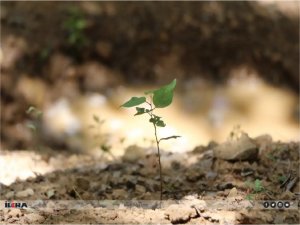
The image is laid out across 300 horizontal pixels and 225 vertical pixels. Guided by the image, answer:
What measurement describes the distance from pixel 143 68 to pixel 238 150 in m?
4.18

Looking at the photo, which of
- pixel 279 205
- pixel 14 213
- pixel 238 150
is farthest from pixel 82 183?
pixel 279 205

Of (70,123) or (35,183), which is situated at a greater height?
(70,123)

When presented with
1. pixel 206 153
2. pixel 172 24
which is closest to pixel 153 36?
pixel 172 24

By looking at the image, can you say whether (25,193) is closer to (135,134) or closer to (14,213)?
(14,213)

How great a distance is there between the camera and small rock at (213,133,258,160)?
8.68 feet

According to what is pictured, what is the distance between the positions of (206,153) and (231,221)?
1001mm

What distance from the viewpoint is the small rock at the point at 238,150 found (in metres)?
A: 2.65

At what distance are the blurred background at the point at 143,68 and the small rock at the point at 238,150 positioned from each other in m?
3.11

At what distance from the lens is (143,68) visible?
22.1 ft

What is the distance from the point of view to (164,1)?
265 inches

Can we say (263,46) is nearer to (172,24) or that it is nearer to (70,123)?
(172,24)

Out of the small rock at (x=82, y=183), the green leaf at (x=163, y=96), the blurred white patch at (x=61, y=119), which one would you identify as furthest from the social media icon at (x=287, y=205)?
the blurred white patch at (x=61, y=119)

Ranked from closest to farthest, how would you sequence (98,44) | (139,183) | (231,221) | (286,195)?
(231,221) < (286,195) < (139,183) < (98,44)

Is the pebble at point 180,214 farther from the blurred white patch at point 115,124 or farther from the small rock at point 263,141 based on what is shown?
the blurred white patch at point 115,124
